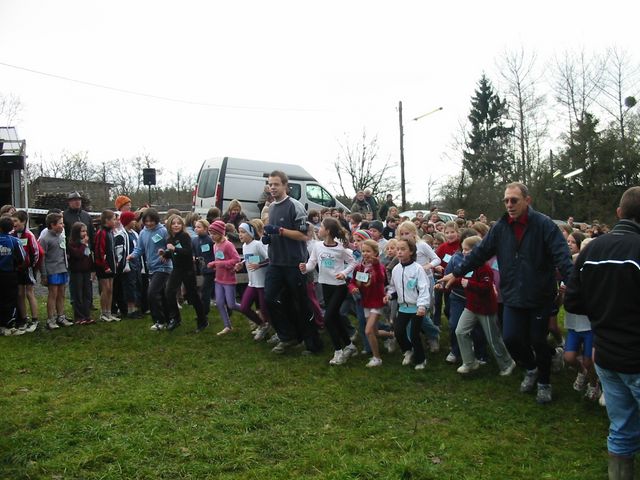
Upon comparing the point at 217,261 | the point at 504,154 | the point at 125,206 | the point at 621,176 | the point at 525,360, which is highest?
the point at 504,154

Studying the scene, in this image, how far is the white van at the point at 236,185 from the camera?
59.1 ft

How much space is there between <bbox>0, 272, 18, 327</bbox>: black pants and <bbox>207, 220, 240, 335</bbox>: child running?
3005mm

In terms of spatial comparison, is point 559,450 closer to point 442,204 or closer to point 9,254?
point 9,254

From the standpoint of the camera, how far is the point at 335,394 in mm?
5633

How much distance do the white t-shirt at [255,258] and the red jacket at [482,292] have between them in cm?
299

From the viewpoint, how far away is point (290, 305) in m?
7.30

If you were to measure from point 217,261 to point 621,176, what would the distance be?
97.7 ft

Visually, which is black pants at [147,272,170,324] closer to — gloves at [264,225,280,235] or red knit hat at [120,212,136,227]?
red knit hat at [120,212,136,227]

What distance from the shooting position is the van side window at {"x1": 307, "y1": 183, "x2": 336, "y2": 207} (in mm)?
19922

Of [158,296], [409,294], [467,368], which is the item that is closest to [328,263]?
[409,294]

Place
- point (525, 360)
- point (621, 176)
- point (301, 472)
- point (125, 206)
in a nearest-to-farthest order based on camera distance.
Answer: point (301, 472)
point (525, 360)
point (125, 206)
point (621, 176)

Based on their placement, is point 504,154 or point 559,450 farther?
point 504,154

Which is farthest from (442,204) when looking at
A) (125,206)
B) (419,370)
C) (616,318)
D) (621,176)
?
(616,318)

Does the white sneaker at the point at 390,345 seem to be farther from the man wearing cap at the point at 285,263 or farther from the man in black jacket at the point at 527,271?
the man in black jacket at the point at 527,271
